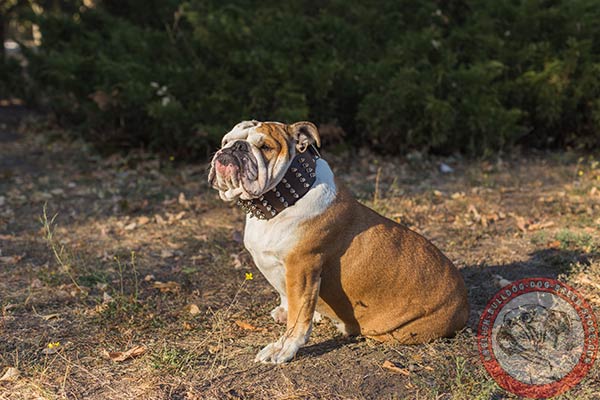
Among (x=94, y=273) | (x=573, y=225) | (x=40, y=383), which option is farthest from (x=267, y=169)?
(x=573, y=225)

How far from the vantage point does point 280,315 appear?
4125mm

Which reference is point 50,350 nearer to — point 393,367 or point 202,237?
point 393,367

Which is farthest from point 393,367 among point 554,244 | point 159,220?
point 159,220

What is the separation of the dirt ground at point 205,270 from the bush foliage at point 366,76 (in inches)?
19.2

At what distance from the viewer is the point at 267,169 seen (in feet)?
10.6

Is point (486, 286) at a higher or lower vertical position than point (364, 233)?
lower

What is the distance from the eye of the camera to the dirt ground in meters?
3.40

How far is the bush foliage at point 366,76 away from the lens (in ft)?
27.0

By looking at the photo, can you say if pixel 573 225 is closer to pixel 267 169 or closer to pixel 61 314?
pixel 267 169

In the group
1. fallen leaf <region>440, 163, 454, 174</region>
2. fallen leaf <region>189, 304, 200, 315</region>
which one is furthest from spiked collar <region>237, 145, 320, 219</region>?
fallen leaf <region>440, 163, 454, 174</region>

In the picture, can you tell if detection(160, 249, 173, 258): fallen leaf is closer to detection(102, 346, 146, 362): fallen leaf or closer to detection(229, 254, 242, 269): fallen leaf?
detection(229, 254, 242, 269): fallen leaf

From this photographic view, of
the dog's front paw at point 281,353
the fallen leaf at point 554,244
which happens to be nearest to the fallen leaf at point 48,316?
the dog's front paw at point 281,353

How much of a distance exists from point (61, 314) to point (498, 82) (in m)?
6.60
